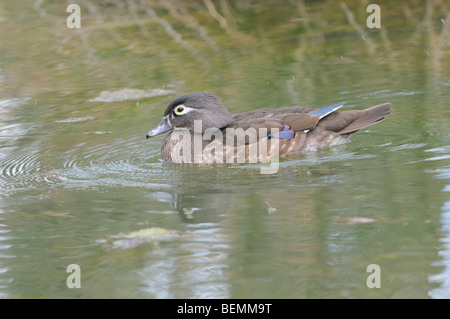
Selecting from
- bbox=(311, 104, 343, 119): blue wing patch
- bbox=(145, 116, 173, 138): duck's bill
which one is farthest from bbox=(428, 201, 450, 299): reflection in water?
bbox=(145, 116, 173, 138): duck's bill

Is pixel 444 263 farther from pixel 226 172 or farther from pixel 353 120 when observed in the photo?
pixel 353 120

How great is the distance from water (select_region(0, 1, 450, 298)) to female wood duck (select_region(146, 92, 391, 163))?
0.82 feet

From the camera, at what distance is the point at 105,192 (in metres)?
8.41

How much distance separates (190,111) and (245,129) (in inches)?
32.9

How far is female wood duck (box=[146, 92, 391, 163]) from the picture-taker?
9.53m

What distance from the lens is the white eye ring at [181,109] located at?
394 inches

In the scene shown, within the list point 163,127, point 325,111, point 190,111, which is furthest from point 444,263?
point 163,127

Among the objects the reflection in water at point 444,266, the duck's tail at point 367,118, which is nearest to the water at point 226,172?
the reflection in water at point 444,266

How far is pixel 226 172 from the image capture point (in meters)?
8.97

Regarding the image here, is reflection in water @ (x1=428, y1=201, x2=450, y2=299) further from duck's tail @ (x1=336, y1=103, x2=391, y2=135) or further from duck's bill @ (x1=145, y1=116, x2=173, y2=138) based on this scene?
duck's bill @ (x1=145, y1=116, x2=173, y2=138)

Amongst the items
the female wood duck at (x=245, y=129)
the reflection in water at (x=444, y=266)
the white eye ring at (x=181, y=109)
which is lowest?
the reflection in water at (x=444, y=266)

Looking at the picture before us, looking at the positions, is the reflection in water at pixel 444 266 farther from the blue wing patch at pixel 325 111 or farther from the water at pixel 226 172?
the blue wing patch at pixel 325 111
